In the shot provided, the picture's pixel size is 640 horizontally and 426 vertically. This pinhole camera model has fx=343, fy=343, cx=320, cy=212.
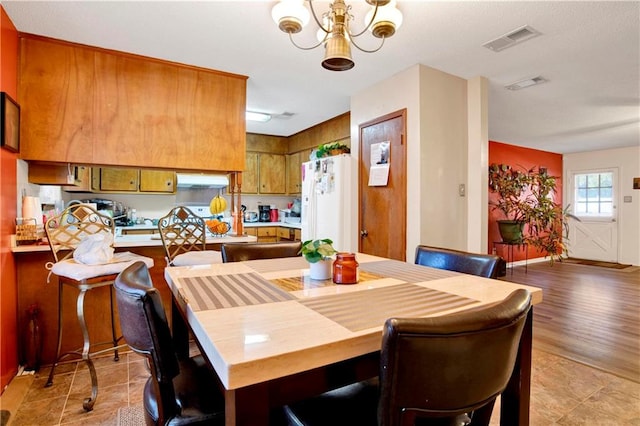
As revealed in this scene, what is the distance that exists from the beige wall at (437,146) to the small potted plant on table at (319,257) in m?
1.90

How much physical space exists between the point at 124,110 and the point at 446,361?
10.1 ft

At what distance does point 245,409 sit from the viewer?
2.27 ft

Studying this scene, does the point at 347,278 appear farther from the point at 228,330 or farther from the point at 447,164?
the point at 447,164

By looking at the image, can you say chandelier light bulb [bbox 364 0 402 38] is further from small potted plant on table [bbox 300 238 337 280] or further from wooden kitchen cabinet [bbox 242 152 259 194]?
wooden kitchen cabinet [bbox 242 152 259 194]

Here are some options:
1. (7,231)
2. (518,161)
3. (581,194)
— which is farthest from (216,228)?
(581,194)

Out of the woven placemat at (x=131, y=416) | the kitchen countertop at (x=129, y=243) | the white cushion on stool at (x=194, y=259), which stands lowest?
the woven placemat at (x=131, y=416)

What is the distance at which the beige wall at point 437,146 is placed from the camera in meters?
3.06

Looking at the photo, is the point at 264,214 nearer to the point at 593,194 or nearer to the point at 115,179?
the point at 115,179

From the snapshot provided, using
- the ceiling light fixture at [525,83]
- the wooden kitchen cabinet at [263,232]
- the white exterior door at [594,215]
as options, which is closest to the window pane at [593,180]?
the white exterior door at [594,215]

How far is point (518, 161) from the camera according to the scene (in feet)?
21.9

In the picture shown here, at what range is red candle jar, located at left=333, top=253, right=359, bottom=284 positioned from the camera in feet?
4.22

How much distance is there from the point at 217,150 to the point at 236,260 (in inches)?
65.7

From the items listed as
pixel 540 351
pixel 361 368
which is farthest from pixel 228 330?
pixel 540 351

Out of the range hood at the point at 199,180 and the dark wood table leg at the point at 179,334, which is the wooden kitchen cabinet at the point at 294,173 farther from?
the dark wood table leg at the point at 179,334
